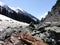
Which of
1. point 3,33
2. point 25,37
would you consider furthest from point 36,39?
point 3,33

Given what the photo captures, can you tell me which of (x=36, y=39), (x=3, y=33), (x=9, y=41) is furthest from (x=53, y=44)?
(x=3, y=33)

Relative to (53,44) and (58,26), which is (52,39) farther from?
(58,26)

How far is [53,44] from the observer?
16094 mm

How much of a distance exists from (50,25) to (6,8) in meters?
27.1

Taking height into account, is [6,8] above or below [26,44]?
below

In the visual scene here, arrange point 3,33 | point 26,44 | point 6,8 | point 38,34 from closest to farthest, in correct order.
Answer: point 26,44
point 38,34
point 3,33
point 6,8

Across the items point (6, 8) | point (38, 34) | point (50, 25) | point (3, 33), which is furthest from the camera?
point (6, 8)

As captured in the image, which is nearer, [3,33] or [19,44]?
[19,44]

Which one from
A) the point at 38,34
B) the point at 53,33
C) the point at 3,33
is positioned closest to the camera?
the point at 53,33

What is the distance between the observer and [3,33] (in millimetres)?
21453

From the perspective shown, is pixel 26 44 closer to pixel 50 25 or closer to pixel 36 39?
pixel 36 39

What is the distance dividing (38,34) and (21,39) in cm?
260

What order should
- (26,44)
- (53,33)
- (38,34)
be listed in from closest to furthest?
(26,44) → (53,33) → (38,34)

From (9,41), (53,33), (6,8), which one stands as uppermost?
(53,33)
